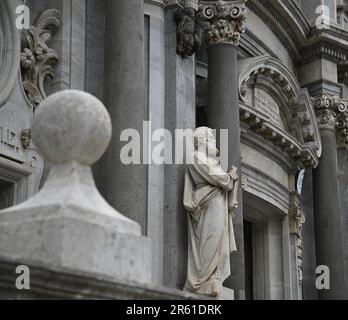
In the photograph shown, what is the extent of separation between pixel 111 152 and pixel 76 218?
7.28 metres

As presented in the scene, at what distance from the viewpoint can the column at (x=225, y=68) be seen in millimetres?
14906

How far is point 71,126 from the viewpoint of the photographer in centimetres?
485

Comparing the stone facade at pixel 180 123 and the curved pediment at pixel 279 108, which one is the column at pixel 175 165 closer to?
the stone facade at pixel 180 123

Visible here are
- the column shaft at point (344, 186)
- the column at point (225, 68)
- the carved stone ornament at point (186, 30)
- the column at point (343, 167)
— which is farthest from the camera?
the column shaft at point (344, 186)

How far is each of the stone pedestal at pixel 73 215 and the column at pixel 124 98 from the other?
666cm

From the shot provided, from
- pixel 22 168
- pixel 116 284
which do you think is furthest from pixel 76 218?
pixel 22 168

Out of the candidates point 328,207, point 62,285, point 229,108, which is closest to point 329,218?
point 328,207

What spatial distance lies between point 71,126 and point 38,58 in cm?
762

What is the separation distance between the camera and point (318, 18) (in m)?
20.8

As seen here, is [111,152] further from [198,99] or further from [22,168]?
[198,99]

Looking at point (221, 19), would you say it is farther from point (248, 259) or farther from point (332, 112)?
point (248, 259)

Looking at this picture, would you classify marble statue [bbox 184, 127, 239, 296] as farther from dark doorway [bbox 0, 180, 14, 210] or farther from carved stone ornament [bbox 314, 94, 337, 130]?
carved stone ornament [bbox 314, 94, 337, 130]
